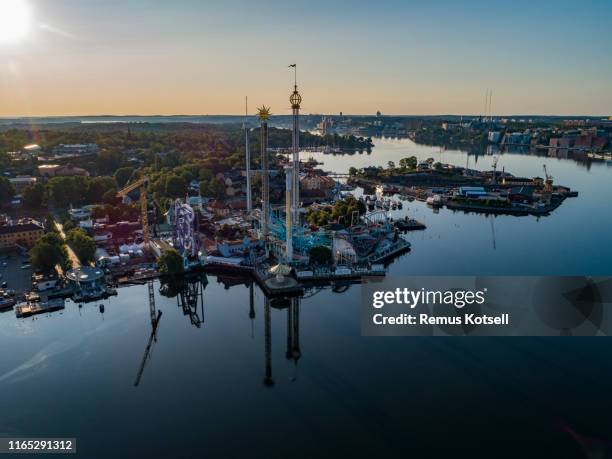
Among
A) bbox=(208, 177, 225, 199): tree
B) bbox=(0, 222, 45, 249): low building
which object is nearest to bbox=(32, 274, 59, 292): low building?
bbox=(0, 222, 45, 249): low building

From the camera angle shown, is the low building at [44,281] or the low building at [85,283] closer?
the low building at [85,283]

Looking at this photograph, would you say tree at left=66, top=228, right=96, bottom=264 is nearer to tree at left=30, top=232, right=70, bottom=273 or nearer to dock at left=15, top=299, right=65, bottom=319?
tree at left=30, top=232, right=70, bottom=273

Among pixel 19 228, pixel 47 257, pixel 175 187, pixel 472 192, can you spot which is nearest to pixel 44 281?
pixel 47 257

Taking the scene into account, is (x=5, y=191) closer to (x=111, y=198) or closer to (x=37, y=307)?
(x=111, y=198)

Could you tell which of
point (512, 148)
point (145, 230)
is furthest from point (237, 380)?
point (512, 148)

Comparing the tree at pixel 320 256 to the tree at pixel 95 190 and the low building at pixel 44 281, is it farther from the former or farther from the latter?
the tree at pixel 95 190

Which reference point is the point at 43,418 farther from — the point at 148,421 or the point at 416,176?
the point at 416,176

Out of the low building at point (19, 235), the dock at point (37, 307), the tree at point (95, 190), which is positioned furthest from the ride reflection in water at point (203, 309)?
the tree at point (95, 190)

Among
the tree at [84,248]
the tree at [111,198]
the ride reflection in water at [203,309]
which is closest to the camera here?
the ride reflection in water at [203,309]
